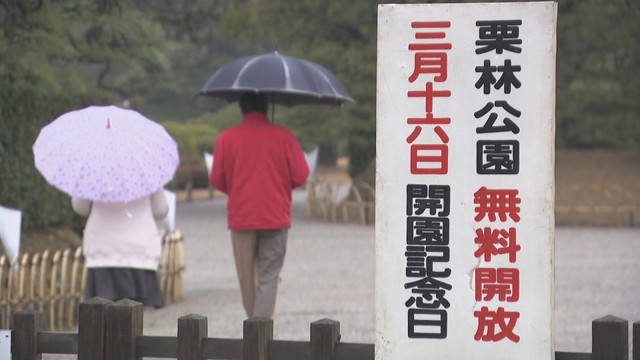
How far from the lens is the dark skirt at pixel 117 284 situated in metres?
8.10

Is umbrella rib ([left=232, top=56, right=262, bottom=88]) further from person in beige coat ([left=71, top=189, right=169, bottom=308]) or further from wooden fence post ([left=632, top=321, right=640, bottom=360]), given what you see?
wooden fence post ([left=632, top=321, right=640, bottom=360])

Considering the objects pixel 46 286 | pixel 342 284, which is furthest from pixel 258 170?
pixel 342 284

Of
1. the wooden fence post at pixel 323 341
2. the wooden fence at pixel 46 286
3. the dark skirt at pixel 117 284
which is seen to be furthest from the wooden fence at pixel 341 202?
the wooden fence post at pixel 323 341

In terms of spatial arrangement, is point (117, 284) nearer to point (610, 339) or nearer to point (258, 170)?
point (258, 170)

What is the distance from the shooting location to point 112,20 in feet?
45.8

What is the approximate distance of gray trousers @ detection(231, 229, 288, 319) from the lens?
27.4 feet

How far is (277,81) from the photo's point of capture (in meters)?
9.04

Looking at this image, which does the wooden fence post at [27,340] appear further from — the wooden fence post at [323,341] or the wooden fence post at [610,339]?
the wooden fence post at [610,339]

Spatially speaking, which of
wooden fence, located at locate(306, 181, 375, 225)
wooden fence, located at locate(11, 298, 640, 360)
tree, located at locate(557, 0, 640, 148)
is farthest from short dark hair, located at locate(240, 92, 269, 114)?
wooden fence, located at locate(306, 181, 375, 225)

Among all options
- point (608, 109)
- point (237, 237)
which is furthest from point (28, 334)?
point (608, 109)

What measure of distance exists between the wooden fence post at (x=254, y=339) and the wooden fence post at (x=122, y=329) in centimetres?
51

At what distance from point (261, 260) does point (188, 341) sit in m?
3.64

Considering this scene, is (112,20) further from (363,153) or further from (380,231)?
(363,153)

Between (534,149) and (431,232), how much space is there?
1.47 feet
